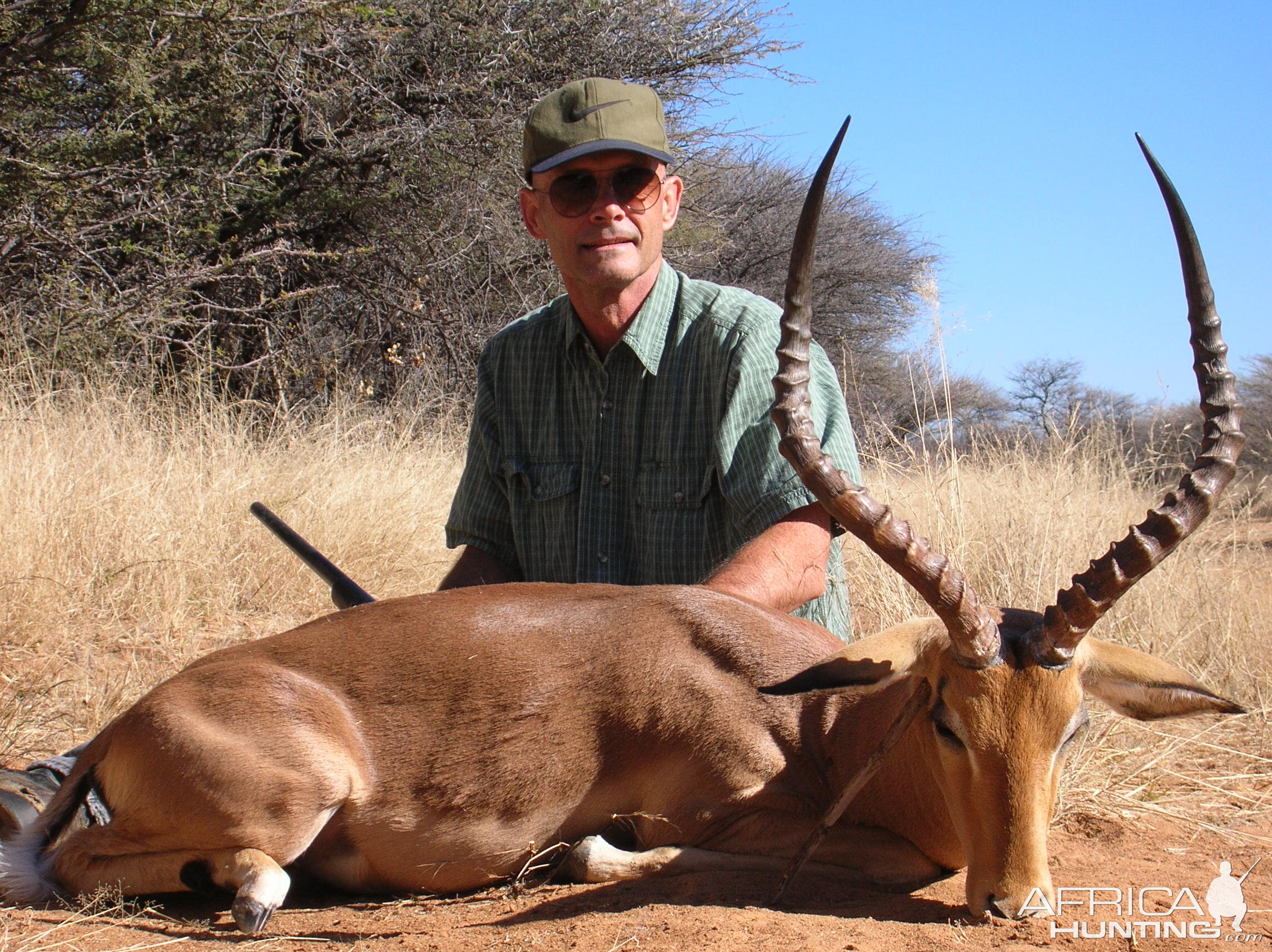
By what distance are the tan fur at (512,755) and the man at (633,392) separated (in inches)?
30.4

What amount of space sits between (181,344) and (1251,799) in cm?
956

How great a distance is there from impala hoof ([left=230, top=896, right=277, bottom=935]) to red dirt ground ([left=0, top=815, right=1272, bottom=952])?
0.13 feet

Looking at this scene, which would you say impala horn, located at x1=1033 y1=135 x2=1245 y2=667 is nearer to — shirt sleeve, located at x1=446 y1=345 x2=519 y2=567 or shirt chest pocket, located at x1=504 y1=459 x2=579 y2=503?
shirt chest pocket, located at x1=504 y1=459 x2=579 y2=503

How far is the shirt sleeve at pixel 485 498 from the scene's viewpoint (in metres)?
4.80

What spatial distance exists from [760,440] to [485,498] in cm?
130

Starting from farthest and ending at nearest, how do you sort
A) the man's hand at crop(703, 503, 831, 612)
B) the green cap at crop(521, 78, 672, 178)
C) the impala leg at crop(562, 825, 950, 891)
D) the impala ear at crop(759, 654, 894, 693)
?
the green cap at crop(521, 78, 672, 178), the man's hand at crop(703, 503, 831, 612), the impala leg at crop(562, 825, 950, 891), the impala ear at crop(759, 654, 894, 693)

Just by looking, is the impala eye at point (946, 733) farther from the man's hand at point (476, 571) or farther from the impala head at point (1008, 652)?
the man's hand at point (476, 571)

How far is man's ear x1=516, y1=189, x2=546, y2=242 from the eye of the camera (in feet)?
15.3

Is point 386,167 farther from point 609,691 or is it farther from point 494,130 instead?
point 609,691

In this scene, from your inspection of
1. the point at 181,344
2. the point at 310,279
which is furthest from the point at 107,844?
the point at 310,279

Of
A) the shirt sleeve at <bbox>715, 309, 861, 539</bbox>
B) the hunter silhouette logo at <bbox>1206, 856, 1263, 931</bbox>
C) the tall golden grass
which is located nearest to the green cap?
the shirt sleeve at <bbox>715, 309, 861, 539</bbox>

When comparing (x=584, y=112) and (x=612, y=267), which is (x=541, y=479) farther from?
(x=584, y=112)

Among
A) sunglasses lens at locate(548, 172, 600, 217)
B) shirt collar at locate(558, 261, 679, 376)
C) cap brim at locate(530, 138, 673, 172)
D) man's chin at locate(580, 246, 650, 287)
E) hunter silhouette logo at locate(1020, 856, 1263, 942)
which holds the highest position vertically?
cap brim at locate(530, 138, 673, 172)

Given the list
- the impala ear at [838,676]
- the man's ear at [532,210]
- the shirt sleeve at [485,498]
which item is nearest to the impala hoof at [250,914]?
the impala ear at [838,676]
